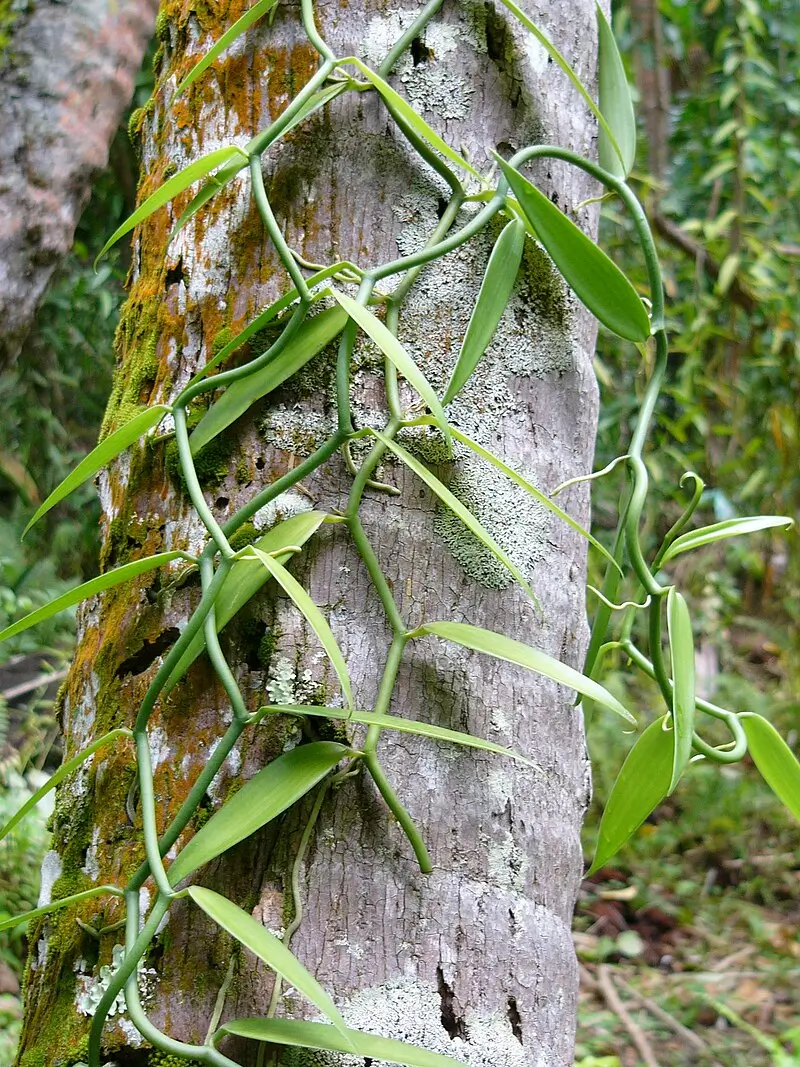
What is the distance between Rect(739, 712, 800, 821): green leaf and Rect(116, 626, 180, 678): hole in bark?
11.9 inches

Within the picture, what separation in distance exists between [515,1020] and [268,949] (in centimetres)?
16

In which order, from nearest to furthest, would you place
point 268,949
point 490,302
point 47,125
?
point 268,949 < point 490,302 < point 47,125

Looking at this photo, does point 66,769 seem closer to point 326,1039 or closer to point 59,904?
point 59,904

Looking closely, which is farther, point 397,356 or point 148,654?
point 148,654

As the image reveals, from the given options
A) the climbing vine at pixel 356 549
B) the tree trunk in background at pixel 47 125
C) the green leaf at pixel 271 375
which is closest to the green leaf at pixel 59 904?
the climbing vine at pixel 356 549

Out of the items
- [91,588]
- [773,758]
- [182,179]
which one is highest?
[182,179]

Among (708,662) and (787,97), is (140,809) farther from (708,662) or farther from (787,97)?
(708,662)

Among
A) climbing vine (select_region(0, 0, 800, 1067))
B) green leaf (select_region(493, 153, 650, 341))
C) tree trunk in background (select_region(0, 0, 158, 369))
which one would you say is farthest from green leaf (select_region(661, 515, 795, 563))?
tree trunk in background (select_region(0, 0, 158, 369))

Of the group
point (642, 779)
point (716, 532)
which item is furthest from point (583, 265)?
point (642, 779)

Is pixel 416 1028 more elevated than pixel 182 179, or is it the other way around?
pixel 182 179

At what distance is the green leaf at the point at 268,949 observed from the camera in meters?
0.33

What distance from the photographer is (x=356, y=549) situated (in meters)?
0.47

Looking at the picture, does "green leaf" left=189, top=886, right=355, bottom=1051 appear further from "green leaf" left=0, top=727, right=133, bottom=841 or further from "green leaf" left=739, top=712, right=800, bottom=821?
"green leaf" left=739, top=712, right=800, bottom=821

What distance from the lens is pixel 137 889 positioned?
1.34 ft
